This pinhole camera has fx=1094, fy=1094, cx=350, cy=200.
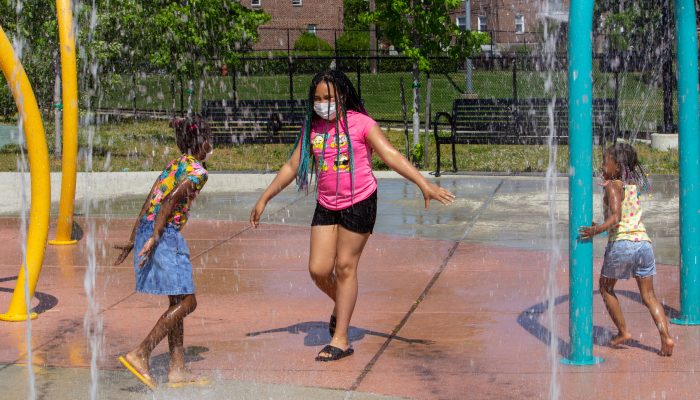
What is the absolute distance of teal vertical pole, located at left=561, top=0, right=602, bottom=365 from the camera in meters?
5.67

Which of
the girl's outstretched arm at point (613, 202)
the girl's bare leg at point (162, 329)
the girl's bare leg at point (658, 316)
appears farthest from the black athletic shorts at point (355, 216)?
the girl's bare leg at point (658, 316)

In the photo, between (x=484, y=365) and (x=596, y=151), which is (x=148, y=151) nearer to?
(x=596, y=151)

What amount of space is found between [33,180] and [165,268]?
216 centimetres

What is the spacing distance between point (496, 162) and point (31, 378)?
1323 centimetres

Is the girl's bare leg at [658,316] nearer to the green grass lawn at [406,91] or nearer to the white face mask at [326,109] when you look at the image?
the white face mask at [326,109]

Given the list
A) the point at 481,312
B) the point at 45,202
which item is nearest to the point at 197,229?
the point at 45,202

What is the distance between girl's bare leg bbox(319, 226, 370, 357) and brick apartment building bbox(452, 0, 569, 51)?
48686 mm

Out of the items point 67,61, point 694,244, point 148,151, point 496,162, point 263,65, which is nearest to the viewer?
point 694,244

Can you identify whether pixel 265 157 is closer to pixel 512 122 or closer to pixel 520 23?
pixel 512 122

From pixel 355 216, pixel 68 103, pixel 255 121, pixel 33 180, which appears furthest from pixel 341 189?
pixel 255 121

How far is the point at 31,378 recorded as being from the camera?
18.6 feet

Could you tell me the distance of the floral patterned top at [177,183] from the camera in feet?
18.5

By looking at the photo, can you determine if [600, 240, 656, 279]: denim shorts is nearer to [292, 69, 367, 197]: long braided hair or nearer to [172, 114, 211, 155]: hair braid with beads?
[292, 69, 367, 197]: long braided hair

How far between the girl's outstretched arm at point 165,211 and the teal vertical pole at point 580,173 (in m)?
2.01
